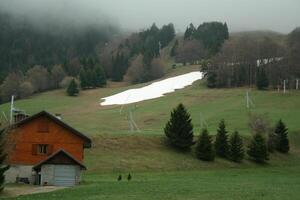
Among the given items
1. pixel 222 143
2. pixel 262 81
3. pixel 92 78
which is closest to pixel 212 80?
pixel 262 81

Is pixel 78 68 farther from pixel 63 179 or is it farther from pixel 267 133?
pixel 63 179

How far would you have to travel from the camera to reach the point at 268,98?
102750 mm

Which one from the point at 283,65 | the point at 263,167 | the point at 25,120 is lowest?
the point at 263,167

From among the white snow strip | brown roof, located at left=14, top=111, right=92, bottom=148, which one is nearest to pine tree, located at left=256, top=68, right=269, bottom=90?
the white snow strip

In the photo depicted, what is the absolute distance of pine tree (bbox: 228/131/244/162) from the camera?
62.6 meters

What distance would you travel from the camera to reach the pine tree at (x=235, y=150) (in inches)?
2465

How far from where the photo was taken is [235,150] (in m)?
62.6

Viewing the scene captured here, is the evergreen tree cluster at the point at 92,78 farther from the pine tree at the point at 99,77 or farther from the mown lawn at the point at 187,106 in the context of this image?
the mown lawn at the point at 187,106

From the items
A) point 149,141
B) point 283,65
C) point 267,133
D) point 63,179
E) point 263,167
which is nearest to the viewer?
point 63,179

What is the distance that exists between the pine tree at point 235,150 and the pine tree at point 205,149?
8.69 feet

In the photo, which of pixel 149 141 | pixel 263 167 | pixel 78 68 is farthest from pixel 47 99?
pixel 263 167

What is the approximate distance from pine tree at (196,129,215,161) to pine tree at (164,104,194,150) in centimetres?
296

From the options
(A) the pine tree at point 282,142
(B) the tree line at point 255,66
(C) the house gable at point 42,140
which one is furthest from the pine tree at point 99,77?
(C) the house gable at point 42,140

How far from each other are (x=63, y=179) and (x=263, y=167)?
1004 inches
